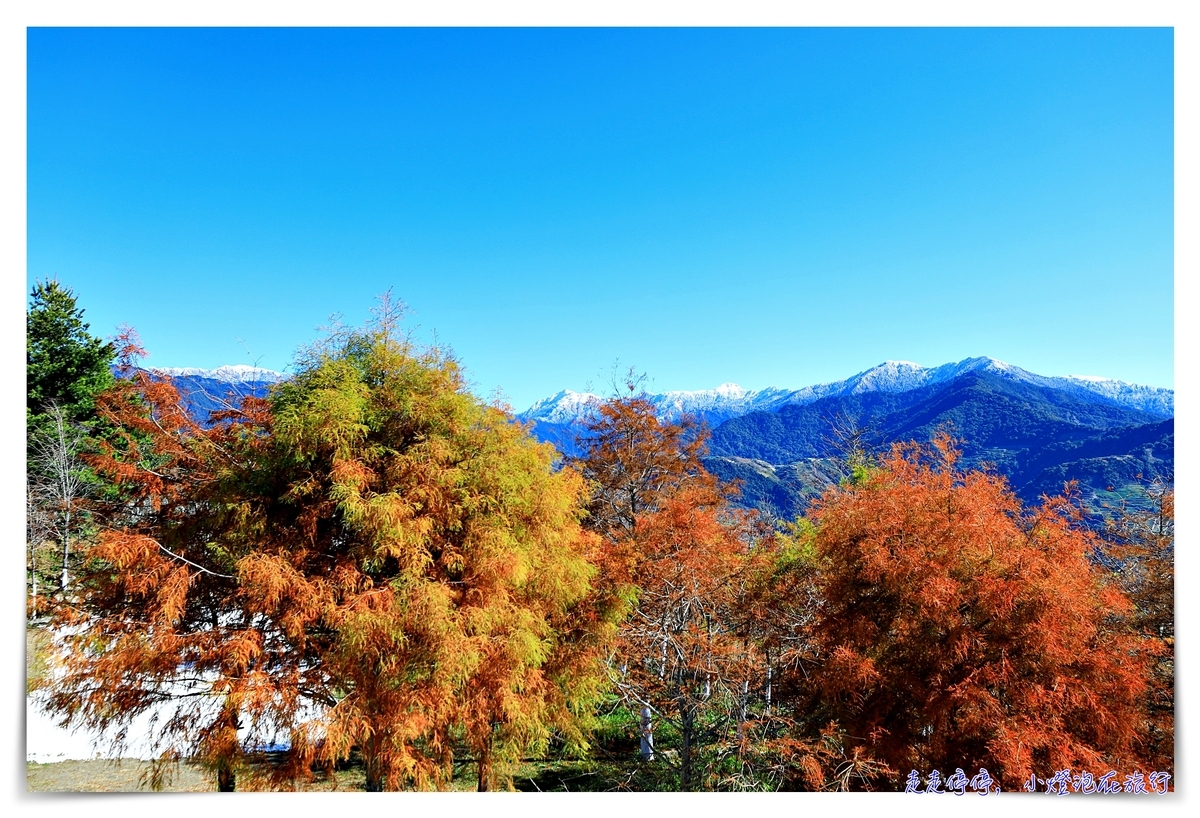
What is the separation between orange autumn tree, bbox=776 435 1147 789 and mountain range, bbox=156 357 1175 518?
0.49 m

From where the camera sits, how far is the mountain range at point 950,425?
795 centimetres

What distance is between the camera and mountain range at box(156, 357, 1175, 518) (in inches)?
313

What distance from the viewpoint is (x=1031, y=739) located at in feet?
13.7

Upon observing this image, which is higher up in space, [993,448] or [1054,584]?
[993,448]

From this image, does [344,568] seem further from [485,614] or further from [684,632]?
[684,632]

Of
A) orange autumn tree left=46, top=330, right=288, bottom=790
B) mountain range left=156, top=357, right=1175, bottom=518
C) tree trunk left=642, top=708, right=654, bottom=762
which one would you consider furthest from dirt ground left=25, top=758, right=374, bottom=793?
mountain range left=156, top=357, right=1175, bottom=518

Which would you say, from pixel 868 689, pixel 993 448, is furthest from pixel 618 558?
pixel 993 448

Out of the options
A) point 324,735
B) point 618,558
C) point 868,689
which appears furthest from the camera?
point 618,558

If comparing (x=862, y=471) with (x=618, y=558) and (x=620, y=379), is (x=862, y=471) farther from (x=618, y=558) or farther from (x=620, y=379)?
(x=618, y=558)

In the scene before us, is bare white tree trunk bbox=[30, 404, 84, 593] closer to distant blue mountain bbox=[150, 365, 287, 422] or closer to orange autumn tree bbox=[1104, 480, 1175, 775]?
distant blue mountain bbox=[150, 365, 287, 422]

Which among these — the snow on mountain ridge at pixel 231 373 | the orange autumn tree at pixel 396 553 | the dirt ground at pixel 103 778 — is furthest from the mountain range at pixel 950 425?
the dirt ground at pixel 103 778

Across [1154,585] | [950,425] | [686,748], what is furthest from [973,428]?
[686,748]

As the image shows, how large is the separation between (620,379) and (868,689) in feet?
18.6

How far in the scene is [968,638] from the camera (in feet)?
14.8
